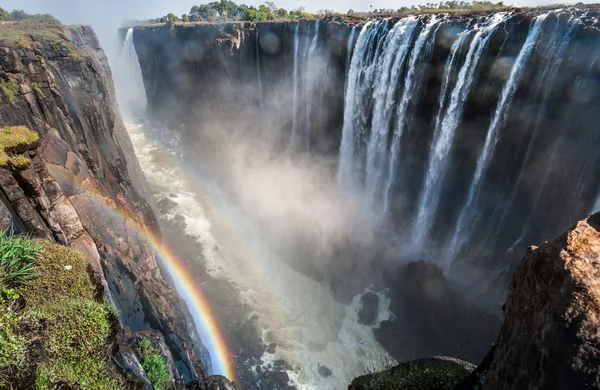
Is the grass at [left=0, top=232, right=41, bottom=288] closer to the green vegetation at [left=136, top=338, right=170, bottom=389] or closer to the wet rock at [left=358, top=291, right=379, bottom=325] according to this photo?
the green vegetation at [left=136, top=338, right=170, bottom=389]

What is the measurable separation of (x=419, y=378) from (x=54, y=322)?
24.4ft

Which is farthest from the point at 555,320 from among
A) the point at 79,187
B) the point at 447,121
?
the point at 447,121

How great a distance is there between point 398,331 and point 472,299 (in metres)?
4.34

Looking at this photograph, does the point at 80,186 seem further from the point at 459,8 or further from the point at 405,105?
the point at 459,8

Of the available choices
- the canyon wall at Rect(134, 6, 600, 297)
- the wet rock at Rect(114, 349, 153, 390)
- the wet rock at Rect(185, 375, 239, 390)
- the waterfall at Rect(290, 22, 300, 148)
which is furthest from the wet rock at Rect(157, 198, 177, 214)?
the wet rock at Rect(114, 349, 153, 390)

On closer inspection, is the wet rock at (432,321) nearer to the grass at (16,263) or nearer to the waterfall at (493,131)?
the waterfall at (493,131)

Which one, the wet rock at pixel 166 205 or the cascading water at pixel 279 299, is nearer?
the cascading water at pixel 279 299

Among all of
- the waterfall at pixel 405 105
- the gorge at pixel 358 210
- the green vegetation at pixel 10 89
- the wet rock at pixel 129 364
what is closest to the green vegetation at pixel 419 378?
the gorge at pixel 358 210

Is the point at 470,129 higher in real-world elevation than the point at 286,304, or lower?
higher

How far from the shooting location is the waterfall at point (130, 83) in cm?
4986

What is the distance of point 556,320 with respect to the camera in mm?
3389

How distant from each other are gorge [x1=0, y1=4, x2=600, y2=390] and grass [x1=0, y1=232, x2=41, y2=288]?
0.51m

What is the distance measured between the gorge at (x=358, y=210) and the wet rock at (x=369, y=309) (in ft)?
0.37

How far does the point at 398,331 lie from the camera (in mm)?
17203
